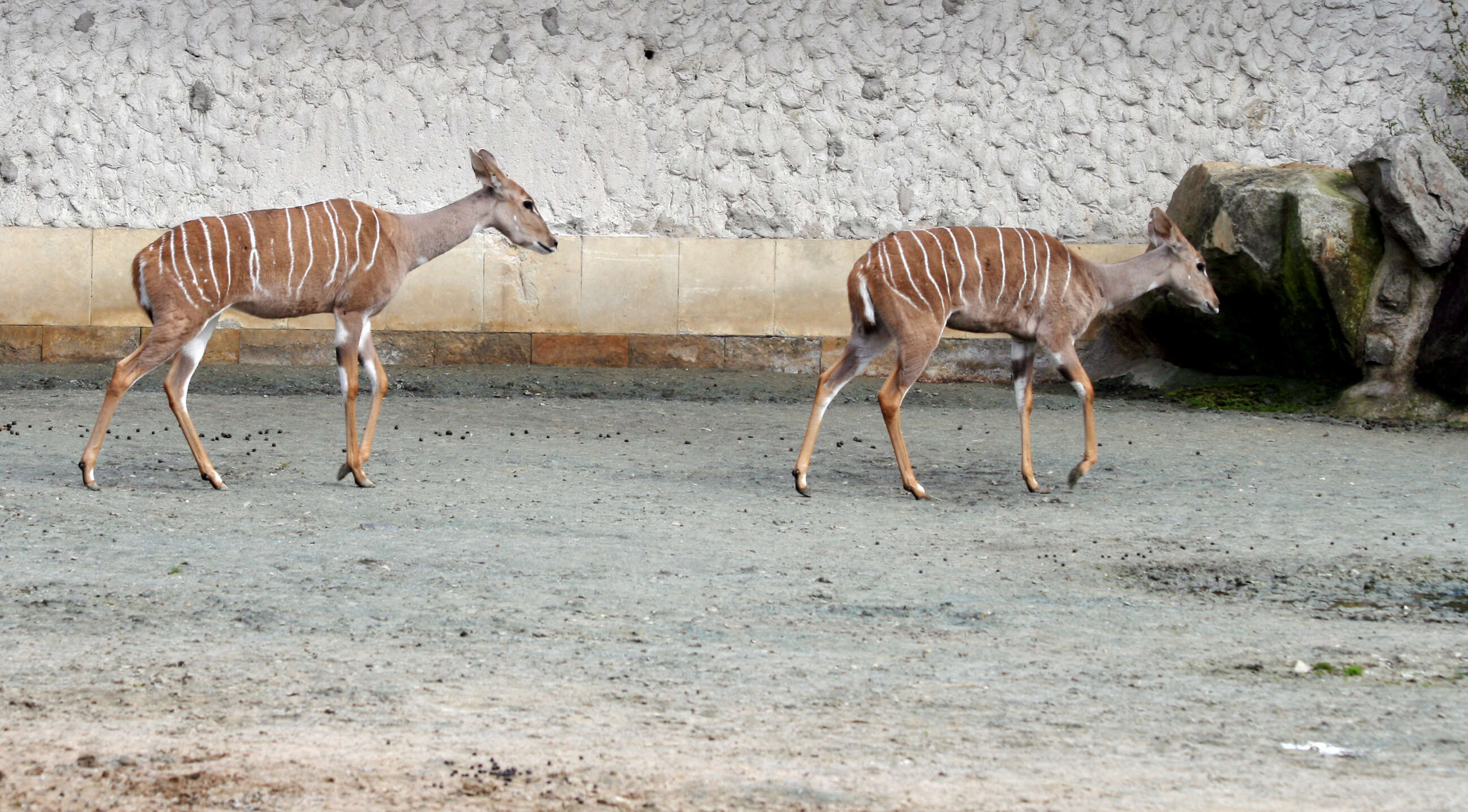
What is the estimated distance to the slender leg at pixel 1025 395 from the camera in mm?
7621

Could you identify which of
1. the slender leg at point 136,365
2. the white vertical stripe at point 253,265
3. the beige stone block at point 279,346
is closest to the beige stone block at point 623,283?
the beige stone block at point 279,346

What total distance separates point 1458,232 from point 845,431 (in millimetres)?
4125

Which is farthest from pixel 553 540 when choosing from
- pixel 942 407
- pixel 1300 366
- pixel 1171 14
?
pixel 1171 14

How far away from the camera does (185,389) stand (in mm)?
7176

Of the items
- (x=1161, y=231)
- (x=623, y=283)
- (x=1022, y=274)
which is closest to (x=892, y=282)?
(x=1022, y=274)

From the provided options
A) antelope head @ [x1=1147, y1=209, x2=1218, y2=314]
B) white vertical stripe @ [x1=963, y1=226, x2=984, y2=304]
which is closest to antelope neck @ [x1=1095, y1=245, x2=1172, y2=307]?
antelope head @ [x1=1147, y1=209, x2=1218, y2=314]

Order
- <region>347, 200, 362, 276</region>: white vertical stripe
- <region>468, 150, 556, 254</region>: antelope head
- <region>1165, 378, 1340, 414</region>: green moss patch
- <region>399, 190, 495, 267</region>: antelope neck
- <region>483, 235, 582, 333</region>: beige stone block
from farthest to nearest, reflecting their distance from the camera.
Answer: <region>483, 235, 582, 333</region>: beige stone block → <region>1165, 378, 1340, 414</region>: green moss patch → <region>468, 150, 556, 254</region>: antelope head → <region>399, 190, 495, 267</region>: antelope neck → <region>347, 200, 362, 276</region>: white vertical stripe

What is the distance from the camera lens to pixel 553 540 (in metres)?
6.16

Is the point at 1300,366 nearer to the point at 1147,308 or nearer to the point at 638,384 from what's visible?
the point at 1147,308

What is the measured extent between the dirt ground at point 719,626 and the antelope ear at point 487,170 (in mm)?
1364

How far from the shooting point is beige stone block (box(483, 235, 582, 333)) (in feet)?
41.0

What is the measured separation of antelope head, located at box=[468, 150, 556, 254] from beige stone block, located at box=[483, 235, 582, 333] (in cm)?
410

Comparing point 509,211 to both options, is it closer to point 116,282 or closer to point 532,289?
point 532,289

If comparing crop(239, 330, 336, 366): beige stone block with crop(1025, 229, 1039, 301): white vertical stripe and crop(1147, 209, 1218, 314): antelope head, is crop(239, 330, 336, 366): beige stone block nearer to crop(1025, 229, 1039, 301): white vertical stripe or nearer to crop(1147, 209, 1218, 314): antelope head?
crop(1025, 229, 1039, 301): white vertical stripe
